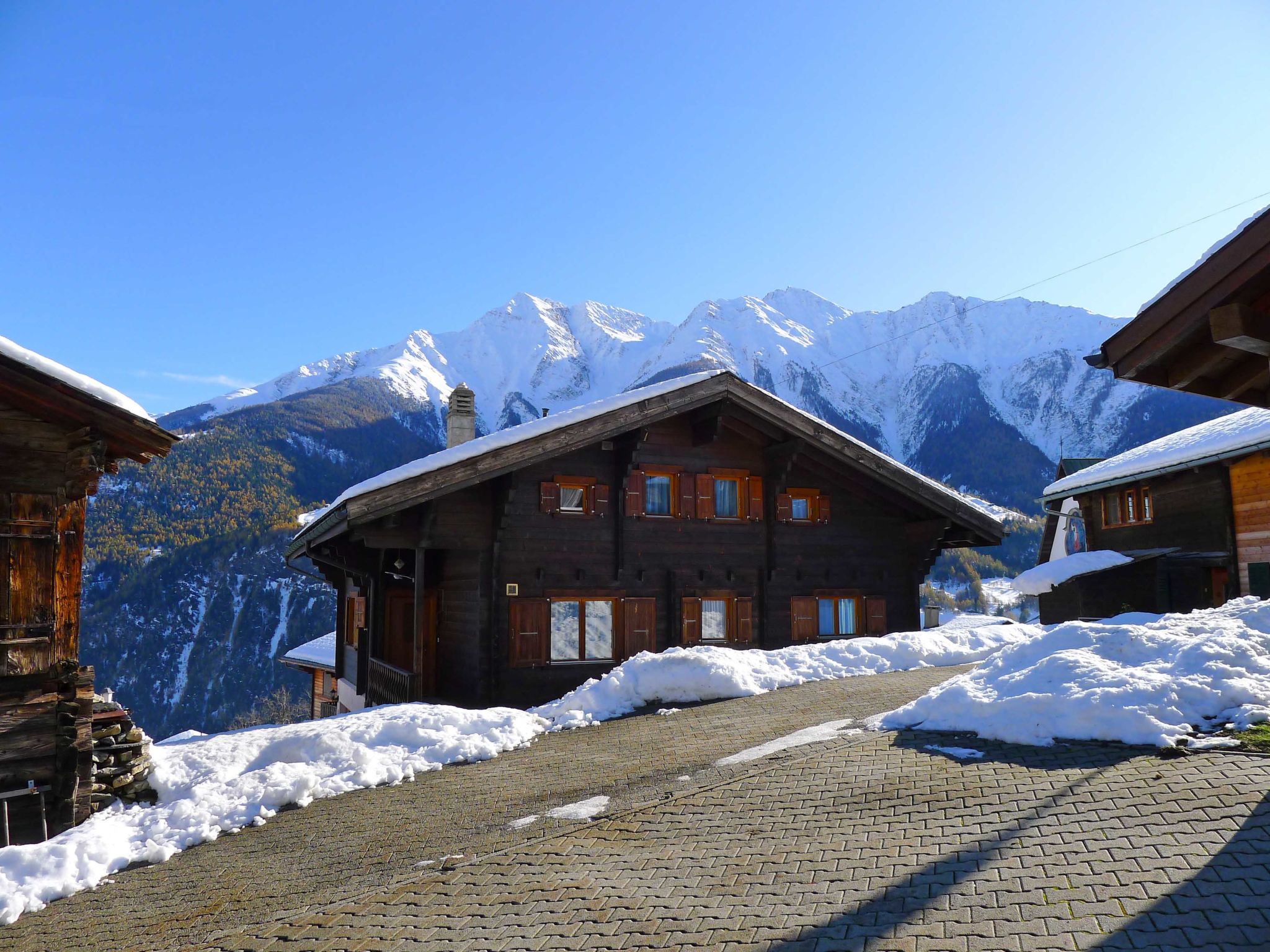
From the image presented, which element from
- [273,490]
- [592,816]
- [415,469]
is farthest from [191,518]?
[592,816]

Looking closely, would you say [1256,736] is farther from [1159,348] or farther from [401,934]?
[401,934]

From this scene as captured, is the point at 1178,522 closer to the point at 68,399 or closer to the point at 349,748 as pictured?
the point at 349,748

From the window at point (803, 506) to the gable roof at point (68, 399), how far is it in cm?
1140

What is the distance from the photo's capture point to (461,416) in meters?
21.5

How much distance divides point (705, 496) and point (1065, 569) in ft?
43.2

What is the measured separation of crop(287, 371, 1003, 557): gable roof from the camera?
1311 cm

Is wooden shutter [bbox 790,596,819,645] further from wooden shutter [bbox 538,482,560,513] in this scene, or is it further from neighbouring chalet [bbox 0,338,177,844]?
neighbouring chalet [bbox 0,338,177,844]

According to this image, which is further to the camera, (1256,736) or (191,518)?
(191,518)

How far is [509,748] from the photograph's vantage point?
985 cm

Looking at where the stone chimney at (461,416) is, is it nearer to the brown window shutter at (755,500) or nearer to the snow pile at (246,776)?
the brown window shutter at (755,500)

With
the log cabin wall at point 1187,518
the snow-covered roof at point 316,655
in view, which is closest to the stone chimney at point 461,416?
the snow-covered roof at point 316,655

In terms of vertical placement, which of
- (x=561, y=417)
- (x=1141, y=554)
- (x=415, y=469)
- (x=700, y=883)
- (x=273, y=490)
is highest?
(x=273, y=490)

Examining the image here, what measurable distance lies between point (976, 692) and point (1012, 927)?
4.42 m

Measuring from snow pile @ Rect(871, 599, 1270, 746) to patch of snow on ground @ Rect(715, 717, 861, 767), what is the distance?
0.40 m
